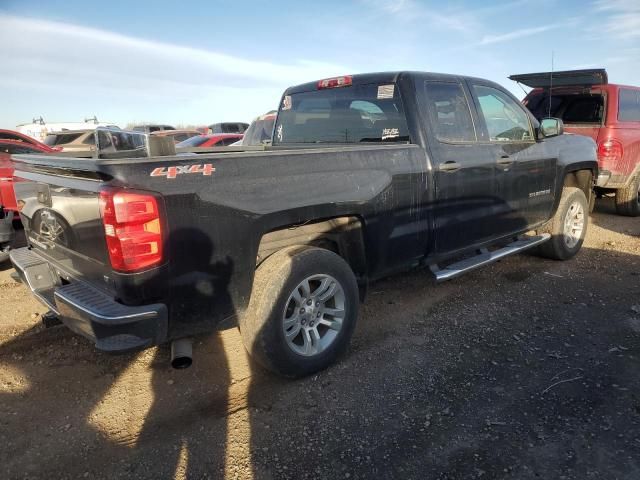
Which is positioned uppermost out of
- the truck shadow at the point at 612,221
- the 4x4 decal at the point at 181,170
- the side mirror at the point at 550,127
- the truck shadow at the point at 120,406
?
the side mirror at the point at 550,127

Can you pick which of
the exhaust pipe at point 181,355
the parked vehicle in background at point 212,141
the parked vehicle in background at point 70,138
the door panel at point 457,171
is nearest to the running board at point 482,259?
the door panel at point 457,171

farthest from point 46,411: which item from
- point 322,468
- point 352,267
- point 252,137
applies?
point 252,137

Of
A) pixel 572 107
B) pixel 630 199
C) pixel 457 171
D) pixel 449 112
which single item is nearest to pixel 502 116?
pixel 449 112

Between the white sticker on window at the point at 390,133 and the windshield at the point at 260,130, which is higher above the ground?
the windshield at the point at 260,130

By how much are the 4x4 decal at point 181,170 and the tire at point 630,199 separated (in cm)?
730

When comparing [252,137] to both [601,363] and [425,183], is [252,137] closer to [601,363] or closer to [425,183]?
[425,183]

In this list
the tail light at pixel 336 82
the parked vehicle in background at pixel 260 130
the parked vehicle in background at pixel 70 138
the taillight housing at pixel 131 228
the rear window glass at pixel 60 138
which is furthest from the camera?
the rear window glass at pixel 60 138

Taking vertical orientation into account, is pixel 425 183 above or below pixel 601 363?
above

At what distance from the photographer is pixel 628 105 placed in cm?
724

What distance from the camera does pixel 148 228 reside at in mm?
2242

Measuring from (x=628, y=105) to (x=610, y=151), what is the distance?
3.04 feet

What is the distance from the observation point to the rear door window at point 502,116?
4242mm

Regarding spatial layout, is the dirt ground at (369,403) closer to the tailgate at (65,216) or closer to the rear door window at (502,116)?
the tailgate at (65,216)

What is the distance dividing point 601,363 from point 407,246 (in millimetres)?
1533
